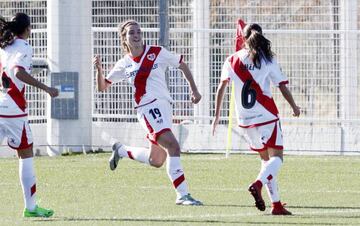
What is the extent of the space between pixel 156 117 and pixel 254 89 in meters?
1.53

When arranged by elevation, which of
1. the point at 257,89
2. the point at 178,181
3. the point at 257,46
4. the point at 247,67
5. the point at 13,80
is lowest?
the point at 178,181

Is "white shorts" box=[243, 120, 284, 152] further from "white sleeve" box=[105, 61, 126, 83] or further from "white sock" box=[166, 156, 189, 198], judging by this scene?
"white sleeve" box=[105, 61, 126, 83]

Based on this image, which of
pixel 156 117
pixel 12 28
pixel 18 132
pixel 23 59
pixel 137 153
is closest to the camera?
pixel 23 59

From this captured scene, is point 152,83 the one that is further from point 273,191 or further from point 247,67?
point 273,191

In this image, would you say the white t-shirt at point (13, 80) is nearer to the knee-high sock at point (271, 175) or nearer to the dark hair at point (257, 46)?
the dark hair at point (257, 46)

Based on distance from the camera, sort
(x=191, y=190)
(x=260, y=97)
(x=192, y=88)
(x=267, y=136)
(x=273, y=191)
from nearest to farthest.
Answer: (x=273, y=191) → (x=267, y=136) → (x=260, y=97) → (x=192, y=88) → (x=191, y=190)

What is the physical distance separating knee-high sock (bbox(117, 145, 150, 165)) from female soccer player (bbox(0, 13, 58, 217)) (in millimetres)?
2388

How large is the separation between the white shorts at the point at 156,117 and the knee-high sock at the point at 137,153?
1.54ft

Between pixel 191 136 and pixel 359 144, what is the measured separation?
3008 millimetres

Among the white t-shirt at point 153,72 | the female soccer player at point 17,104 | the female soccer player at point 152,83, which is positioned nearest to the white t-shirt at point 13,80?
the female soccer player at point 17,104

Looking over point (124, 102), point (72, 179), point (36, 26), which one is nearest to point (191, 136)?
point (124, 102)

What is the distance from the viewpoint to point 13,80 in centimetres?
1332

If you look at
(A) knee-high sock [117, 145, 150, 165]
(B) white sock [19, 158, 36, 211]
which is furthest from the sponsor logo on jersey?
(B) white sock [19, 158, 36, 211]

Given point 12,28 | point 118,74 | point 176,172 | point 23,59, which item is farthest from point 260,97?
point 12,28
